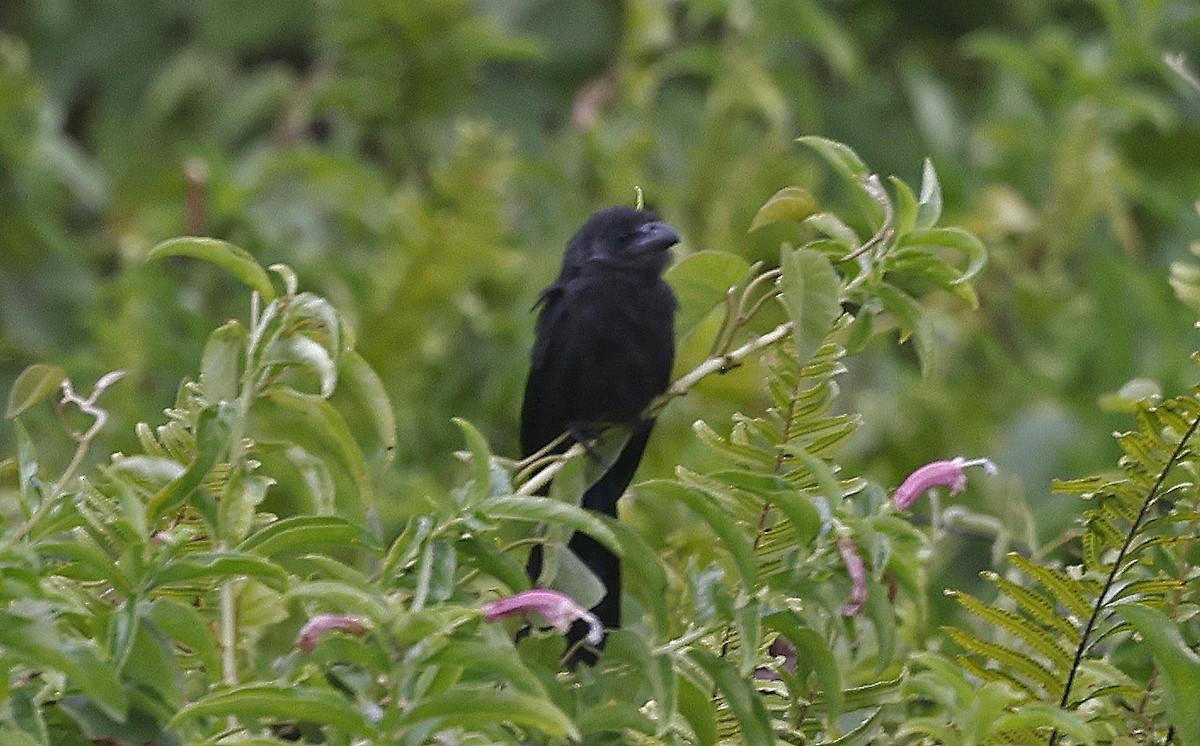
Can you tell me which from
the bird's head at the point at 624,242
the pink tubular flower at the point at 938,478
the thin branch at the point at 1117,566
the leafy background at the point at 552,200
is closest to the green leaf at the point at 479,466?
the pink tubular flower at the point at 938,478

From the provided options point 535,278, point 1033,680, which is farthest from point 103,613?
point 535,278

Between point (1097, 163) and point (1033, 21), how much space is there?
1.48 m

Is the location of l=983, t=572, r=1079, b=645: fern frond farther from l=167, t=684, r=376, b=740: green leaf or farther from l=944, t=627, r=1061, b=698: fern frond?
l=167, t=684, r=376, b=740: green leaf

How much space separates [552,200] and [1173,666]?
8.88 feet

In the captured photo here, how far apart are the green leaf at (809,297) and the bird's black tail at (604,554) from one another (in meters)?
0.29

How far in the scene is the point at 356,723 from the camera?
1.01m

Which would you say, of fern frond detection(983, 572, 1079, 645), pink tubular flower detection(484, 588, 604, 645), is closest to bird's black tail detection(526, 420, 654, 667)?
pink tubular flower detection(484, 588, 604, 645)

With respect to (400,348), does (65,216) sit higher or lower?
higher

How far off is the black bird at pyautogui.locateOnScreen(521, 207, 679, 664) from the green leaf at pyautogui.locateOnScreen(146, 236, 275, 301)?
82 centimetres

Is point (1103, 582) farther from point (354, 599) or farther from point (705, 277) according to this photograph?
point (354, 599)

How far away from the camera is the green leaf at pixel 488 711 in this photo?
982mm

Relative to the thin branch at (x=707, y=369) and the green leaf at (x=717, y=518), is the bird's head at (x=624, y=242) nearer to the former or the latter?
the thin branch at (x=707, y=369)

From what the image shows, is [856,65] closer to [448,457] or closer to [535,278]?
[535,278]

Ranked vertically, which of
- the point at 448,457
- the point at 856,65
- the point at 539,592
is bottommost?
the point at 448,457
